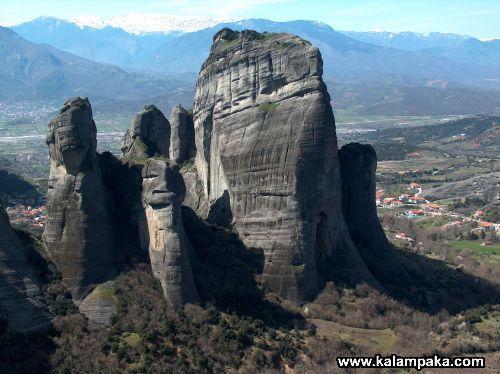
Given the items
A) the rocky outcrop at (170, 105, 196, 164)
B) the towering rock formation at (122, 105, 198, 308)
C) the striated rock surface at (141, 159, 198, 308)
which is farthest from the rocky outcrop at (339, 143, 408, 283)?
the striated rock surface at (141, 159, 198, 308)

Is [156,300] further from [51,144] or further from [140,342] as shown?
[51,144]

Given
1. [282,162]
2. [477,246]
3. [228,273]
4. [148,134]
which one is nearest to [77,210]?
[228,273]

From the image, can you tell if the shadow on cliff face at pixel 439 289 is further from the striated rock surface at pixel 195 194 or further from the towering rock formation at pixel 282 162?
the striated rock surface at pixel 195 194

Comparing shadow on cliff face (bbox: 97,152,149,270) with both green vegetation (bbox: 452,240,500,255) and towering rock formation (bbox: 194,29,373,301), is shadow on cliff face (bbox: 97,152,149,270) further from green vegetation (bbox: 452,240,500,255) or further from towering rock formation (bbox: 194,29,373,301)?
green vegetation (bbox: 452,240,500,255)

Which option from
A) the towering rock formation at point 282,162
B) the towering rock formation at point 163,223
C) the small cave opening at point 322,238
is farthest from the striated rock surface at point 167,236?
the small cave opening at point 322,238

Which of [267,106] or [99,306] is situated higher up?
[267,106]

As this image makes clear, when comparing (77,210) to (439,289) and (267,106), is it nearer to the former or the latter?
(267,106)
